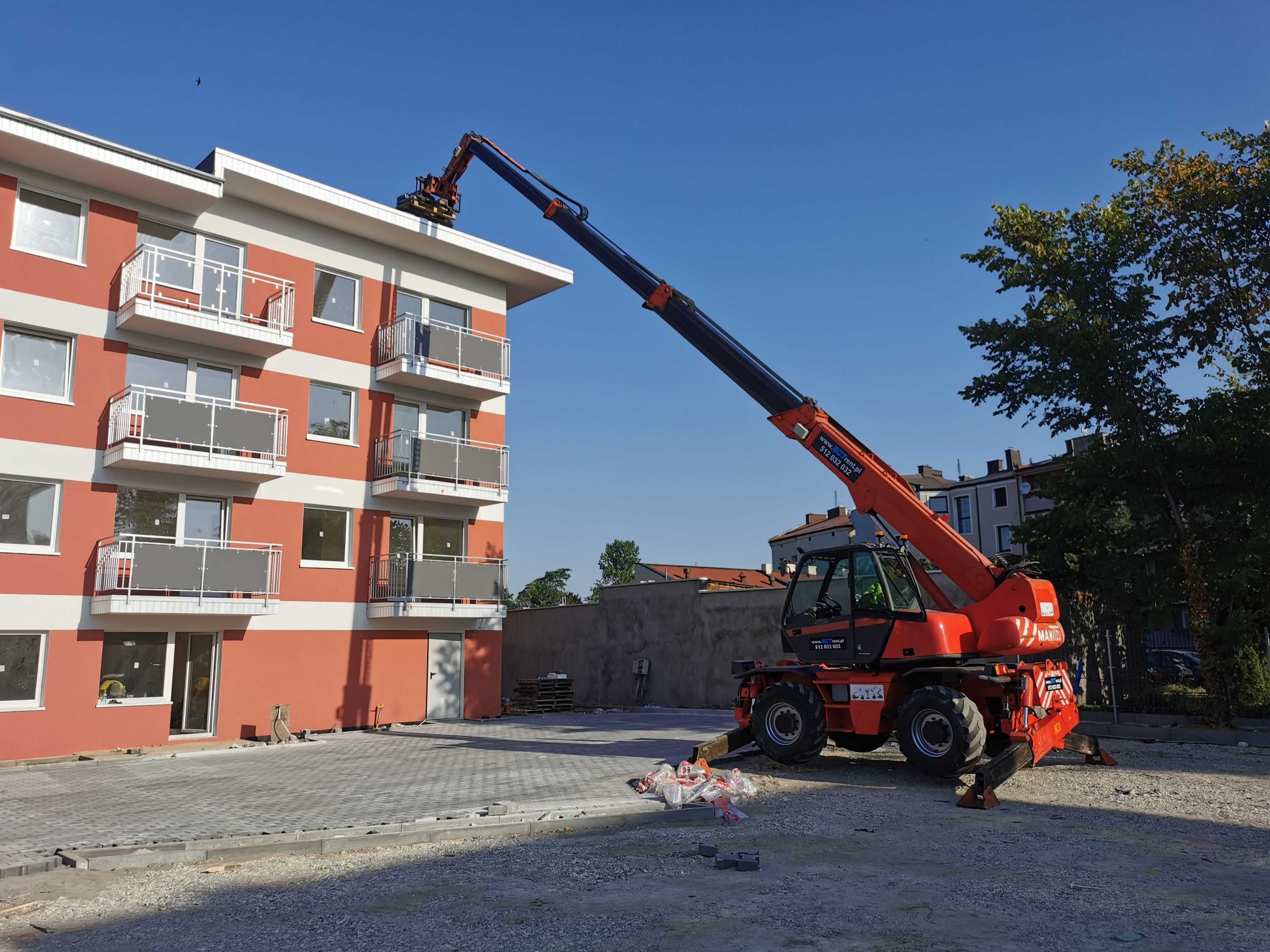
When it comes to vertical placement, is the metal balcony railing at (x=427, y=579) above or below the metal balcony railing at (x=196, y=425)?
below

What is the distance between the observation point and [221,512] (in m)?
18.6

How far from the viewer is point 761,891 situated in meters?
6.52

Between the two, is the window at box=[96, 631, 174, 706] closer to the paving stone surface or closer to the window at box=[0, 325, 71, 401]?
the paving stone surface

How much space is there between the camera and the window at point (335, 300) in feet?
68.4

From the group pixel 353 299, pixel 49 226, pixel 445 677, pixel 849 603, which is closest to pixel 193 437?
pixel 49 226

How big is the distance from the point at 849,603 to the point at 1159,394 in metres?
9.42

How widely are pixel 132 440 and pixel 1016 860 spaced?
1594cm

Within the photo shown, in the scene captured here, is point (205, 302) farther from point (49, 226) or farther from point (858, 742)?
point (858, 742)

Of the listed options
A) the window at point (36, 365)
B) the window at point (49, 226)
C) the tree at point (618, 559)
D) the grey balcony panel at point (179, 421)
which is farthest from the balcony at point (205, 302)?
the tree at point (618, 559)

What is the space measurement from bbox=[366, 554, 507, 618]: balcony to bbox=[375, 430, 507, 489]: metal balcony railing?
1.94 meters

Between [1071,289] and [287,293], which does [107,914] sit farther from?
[1071,289]

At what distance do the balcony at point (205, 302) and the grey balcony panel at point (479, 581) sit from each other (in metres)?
6.42

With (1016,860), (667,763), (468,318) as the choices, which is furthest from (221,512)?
(1016,860)

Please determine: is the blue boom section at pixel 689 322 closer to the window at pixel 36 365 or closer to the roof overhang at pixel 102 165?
the roof overhang at pixel 102 165
